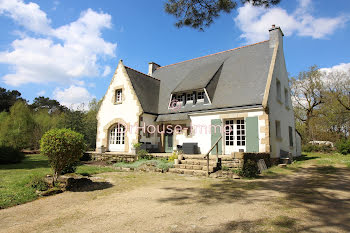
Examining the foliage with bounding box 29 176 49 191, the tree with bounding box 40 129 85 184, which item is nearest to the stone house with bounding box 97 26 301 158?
the tree with bounding box 40 129 85 184

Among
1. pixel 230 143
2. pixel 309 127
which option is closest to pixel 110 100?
pixel 230 143

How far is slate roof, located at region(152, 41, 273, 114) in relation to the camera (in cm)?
1244

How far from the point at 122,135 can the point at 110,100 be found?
318 cm

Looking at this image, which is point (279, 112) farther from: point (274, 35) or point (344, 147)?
point (344, 147)

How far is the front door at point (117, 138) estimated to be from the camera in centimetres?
1570

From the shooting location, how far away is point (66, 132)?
6453mm

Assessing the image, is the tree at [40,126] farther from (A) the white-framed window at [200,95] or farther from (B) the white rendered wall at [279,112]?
(B) the white rendered wall at [279,112]

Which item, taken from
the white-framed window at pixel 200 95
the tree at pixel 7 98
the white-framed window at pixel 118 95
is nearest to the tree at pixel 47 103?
the tree at pixel 7 98

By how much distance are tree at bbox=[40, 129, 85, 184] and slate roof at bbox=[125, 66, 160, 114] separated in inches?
335

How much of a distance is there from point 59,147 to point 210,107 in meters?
9.14

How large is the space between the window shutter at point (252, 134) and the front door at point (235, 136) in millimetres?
440

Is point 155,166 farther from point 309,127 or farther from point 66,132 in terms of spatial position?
point 309,127

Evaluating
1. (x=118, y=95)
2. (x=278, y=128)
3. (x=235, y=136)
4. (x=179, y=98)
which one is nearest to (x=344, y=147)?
(x=278, y=128)

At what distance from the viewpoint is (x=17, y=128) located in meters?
19.3
